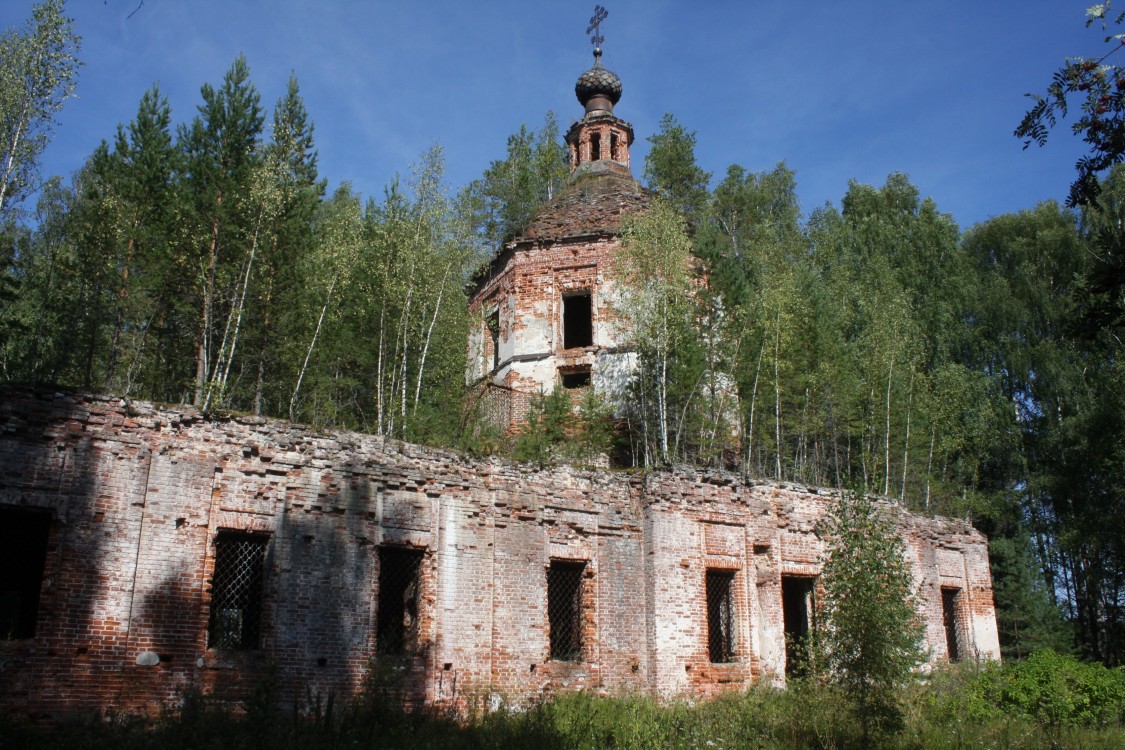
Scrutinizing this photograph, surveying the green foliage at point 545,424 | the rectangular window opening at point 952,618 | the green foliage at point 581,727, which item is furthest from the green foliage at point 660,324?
the rectangular window opening at point 952,618

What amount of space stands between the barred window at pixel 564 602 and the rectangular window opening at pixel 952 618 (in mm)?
9026

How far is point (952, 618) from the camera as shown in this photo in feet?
59.5

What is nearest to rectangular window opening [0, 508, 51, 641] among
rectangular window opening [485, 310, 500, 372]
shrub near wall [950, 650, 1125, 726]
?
rectangular window opening [485, 310, 500, 372]

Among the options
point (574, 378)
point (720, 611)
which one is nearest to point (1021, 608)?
point (720, 611)

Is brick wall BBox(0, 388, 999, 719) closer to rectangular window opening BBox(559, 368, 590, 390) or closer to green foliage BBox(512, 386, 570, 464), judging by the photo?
green foliage BBox(512, 386, 570, 464)

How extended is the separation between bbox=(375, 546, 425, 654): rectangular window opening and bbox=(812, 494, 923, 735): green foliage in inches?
215

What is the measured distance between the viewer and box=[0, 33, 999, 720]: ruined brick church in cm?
971

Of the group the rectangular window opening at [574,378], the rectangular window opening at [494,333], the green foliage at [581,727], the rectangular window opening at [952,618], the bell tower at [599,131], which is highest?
the bell tower at [599,131]

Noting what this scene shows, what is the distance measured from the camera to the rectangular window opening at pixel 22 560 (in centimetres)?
1041

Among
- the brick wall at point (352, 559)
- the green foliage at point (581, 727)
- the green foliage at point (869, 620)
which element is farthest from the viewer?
the green foliage at point (869, 620)

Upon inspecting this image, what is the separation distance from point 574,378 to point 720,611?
7.15 meters

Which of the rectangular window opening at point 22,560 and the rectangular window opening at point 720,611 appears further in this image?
the rectangular window opening at point 720,611

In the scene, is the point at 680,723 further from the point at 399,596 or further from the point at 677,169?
the point at 677,169

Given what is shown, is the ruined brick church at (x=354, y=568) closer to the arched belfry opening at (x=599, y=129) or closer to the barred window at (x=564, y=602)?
the barred window at (x=564, y=602)
